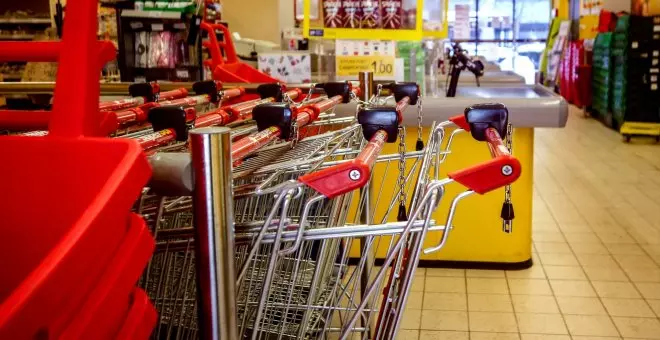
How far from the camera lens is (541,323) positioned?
3471 mm

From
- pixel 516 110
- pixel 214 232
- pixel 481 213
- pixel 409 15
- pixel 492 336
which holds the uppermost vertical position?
pixel 409 15

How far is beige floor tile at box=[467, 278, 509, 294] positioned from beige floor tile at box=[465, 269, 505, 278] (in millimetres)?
64

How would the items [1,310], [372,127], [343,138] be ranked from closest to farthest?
1. [1,310]
2. [372,127]
3. [343,138]

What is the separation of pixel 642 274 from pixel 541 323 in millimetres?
999

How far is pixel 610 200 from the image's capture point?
594cm

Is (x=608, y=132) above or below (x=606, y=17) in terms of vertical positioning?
below

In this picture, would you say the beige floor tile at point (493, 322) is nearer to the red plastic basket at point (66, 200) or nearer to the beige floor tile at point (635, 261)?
the beige floor tile at point (635, 261)

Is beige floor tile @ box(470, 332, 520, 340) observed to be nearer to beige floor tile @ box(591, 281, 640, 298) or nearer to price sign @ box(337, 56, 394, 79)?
beige floor tile @ box(591, 281, 640, 298)

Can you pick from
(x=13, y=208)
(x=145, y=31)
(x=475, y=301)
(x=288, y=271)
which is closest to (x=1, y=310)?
(x=13, y=208)

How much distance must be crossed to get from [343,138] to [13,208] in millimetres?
1083

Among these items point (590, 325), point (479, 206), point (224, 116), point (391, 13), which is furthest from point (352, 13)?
point (224, 116)

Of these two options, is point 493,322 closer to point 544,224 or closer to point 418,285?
point 418,285

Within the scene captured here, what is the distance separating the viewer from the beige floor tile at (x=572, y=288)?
384 cm

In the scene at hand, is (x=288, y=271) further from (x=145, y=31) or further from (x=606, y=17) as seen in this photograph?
(x=606, y=17)
